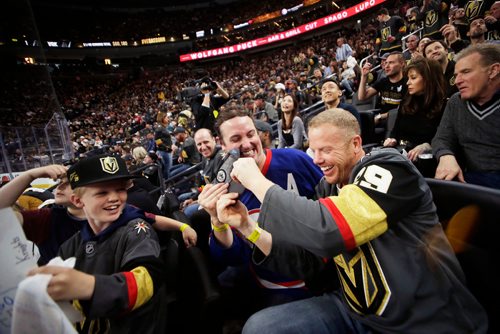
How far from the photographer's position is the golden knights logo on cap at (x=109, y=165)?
53.4 inches

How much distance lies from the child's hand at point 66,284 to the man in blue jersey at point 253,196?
2.28 feet

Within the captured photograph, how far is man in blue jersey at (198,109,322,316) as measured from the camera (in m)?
1.58

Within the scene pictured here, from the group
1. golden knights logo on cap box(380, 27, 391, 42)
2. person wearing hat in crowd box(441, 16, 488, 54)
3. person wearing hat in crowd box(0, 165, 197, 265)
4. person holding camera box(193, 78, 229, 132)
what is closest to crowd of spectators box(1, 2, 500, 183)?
golden knights logo on cap box(380, 27, 391, 42)

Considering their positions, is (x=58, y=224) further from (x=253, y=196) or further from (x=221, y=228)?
(x=253, y=196)

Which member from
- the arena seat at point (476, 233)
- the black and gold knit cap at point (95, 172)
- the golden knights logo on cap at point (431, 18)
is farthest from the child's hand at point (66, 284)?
the golden knights logo on cap at point (431, 18)

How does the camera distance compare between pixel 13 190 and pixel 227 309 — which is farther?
pixel 227 309

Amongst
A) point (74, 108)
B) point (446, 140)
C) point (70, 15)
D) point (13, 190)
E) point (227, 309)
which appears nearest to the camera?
point (13, 190)

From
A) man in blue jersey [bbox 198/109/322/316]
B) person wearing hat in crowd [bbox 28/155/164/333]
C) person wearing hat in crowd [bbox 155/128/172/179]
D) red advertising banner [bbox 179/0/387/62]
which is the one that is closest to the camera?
person wearing hat in crowd [bbox 28/155/164/333]

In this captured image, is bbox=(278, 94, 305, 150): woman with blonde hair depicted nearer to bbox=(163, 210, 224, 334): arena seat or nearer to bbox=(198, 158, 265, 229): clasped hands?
bbox=(163, 210, 224, 334): arena seat

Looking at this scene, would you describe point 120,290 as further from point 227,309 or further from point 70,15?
point 70,15

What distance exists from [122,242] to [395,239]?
1.16 m

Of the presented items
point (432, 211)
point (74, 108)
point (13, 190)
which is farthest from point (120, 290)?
point (74, 108)

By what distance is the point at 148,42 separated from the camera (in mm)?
30625

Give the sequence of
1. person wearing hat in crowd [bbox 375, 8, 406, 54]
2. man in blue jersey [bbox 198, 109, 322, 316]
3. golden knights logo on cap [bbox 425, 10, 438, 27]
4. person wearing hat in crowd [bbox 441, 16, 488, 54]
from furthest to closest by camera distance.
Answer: person wearing hat in crowd [bbox 375, 8, 406, 54]
golden knights logo on cap [bbox 425, 10, 438, 27]
person wearing hat in crowd [bbox 441, 16, 488, 54]
man in blue jersey [bbox 198, 109, 322, 316]
